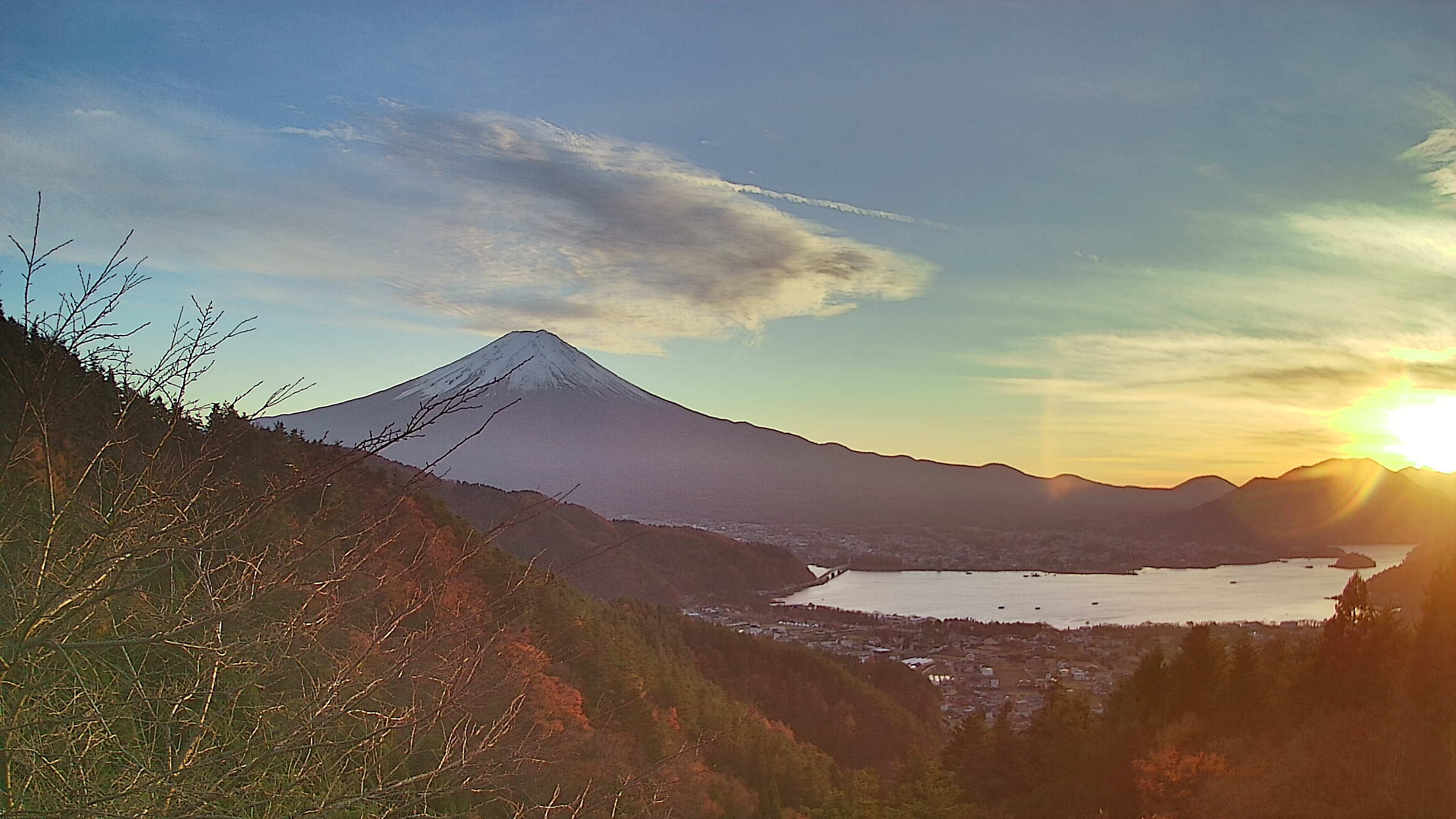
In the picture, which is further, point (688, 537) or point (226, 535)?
point (688, 537)

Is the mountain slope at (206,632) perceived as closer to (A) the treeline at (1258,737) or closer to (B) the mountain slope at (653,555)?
(A) the treeline at (1258,737)

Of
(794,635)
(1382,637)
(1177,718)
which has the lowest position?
(794,635)

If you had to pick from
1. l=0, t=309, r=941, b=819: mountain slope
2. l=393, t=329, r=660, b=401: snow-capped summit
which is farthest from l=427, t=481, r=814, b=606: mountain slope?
l=393, t=329, r=660, b=401: snow-capped summit

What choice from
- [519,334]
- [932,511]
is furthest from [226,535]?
[932,511]

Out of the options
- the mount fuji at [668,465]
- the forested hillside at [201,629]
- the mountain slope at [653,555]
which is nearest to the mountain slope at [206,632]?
the forested hillside at [201,629]

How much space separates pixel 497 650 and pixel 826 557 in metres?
64.0

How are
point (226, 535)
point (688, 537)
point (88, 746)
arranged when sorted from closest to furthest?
point (88, 746), point (226, 535), point (688, 537)

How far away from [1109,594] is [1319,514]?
144 ft

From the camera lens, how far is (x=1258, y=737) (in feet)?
34.3

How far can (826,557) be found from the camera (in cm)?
6531

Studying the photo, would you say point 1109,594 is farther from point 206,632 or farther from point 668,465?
point 668,465

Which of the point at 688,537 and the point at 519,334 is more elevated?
the point at 519,334

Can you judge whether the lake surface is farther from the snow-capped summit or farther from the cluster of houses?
the snow-capped summit

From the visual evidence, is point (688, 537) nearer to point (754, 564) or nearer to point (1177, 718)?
point (754, 564)
